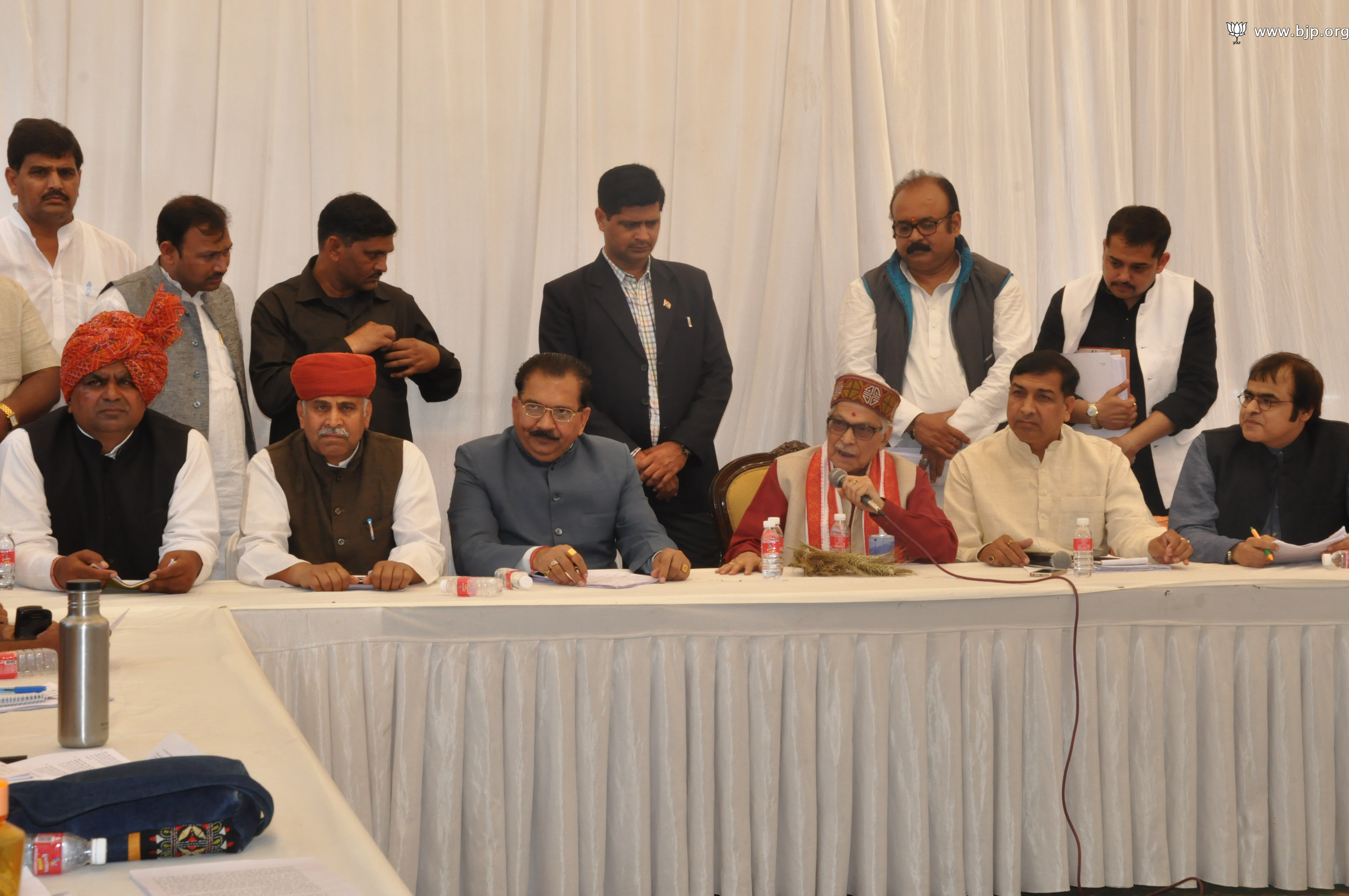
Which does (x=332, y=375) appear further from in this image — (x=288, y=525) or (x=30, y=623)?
(x=30, y=623)

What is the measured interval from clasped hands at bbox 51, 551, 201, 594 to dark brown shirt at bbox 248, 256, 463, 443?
3.48 ft

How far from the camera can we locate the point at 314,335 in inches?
154

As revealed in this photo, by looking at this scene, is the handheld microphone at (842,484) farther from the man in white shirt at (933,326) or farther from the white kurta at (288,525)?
the white kurta at (288,525)

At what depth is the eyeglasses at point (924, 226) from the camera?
14.1 feet

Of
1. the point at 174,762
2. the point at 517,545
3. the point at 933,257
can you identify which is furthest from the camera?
the point at 933,257

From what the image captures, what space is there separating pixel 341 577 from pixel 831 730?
4.10 ft

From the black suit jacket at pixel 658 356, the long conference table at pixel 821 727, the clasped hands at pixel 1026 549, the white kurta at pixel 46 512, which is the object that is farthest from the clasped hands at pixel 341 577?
the clasped hands at pixel 1026 549

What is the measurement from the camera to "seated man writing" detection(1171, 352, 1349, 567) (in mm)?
3670

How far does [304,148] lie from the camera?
4.81m

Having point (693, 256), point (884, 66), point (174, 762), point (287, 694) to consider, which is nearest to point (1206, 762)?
point (287, 694)

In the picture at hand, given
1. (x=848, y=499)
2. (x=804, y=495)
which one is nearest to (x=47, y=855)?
(x=848, y=499)

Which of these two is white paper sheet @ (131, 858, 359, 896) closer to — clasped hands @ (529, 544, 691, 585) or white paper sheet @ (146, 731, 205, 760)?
white paper sheet @ (146, 731, 205, 760)

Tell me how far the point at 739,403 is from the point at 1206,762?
2789 millimetres

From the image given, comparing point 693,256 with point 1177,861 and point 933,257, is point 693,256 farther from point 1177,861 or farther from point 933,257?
point 1177,861
